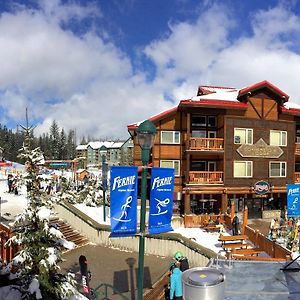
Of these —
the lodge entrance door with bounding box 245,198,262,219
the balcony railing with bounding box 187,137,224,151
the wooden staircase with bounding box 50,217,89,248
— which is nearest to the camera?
the wooden staircase with bounding box 50,217,89,248

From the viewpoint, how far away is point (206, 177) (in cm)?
2588

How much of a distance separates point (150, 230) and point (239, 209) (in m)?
22.2

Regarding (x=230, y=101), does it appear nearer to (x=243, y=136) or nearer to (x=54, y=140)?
(x=243, y=136)

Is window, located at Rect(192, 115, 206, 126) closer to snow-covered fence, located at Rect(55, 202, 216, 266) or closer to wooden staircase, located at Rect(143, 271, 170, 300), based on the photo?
snow-covered fence, located at Rect(55, 202, 216, 266)

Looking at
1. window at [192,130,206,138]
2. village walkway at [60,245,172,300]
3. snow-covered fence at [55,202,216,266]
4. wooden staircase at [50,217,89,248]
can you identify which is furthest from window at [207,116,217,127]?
wooden staircase at [50,217,89,248]

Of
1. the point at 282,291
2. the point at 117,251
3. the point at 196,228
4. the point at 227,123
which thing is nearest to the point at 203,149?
the point at 227,123

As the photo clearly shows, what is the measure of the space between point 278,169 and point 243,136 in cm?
446

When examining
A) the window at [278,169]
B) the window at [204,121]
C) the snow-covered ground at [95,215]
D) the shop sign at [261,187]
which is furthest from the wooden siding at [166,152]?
the window at [278,169]

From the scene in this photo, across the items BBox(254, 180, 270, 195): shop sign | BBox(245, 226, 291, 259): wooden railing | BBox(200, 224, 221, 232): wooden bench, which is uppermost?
BBox(254, 180, 270, 195): shop sign

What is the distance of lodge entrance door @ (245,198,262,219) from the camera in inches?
1099

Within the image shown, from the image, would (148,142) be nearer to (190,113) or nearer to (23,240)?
(23,240)

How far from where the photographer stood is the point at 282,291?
7574 millimetres

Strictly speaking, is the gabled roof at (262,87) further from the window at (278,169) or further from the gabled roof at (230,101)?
the window at (278,169)

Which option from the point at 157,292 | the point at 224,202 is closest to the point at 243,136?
the point at 224,202
